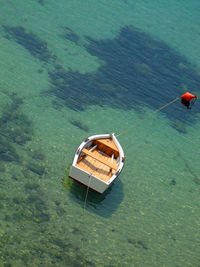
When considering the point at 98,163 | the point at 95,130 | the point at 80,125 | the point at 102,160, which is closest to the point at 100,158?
the point at 102,160

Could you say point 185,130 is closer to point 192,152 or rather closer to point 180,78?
point 192,152

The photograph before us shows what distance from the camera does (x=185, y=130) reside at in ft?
100

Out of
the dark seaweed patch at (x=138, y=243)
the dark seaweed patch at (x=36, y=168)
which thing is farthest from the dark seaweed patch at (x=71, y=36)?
the dark seaweed patch at (x=138, y=243)

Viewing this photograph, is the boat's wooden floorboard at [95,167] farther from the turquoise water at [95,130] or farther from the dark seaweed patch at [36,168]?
the dark seaweed patch at [36,168]

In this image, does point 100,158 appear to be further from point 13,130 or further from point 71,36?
point 71,36

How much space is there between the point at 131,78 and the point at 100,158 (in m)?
14.0

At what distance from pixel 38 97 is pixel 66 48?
8784 mm

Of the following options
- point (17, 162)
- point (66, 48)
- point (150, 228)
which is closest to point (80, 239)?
point (150, 228)

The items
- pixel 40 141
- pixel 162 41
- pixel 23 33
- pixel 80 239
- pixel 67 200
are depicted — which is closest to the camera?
pixel 80 239

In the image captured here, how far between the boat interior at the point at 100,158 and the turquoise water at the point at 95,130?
1296 millimetres

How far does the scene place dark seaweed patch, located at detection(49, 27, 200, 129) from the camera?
3077 centimetres

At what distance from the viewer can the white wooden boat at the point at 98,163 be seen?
21266 mm

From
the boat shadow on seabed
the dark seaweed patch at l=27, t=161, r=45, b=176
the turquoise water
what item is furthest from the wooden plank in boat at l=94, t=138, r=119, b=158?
the dark seaweed patch at l=27, t=161, r=45, b=176

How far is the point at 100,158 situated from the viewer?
74.0ft
